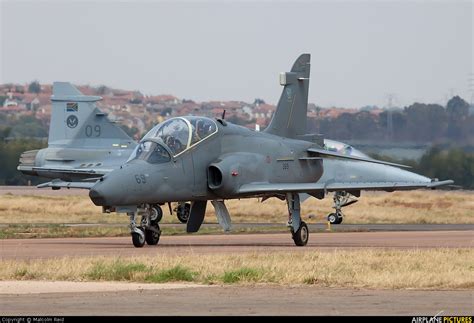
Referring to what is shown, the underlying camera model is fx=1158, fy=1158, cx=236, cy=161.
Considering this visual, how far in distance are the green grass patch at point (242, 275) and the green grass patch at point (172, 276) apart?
53cm

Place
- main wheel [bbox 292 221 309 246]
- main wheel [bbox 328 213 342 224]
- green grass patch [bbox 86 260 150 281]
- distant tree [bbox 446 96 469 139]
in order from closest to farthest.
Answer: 1. green grass patch [bbox 86 260 150 281]
2. main wheel [bbox 292 221 309 246]
3. main wheel [bbox 328 213 342 224]
4. distant tree [bbox 446 96 469 139]

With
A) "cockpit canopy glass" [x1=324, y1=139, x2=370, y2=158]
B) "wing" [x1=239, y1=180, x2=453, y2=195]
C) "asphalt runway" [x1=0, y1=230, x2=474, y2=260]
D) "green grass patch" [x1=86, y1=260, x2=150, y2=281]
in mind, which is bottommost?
"asphalt runway" [x1=0, y1=230, x2=474, y2=260]

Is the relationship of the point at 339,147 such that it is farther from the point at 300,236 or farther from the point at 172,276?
the point at 172,276

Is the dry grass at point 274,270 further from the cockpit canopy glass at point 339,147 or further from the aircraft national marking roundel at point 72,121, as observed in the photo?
the aircraft national marking roundel at point 72,121

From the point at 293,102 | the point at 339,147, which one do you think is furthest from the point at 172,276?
the point at 339,147

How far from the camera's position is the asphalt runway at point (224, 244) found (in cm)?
2306

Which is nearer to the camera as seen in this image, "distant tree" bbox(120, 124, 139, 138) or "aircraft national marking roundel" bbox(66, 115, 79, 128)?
"aircraft national marking roundel" bbox(66, 115, 79, 128)

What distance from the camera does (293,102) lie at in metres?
29.6

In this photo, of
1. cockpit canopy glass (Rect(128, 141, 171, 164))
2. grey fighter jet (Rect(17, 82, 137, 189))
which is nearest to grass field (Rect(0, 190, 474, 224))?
grey fighter jet (Rect(17, 82, 137, 189))

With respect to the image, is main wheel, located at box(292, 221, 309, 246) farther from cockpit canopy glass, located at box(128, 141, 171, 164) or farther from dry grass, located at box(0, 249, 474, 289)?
dry grass, located at box(0, 249, 474, 289)

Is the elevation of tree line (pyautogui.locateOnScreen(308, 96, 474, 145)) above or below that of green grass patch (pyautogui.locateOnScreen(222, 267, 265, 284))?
above

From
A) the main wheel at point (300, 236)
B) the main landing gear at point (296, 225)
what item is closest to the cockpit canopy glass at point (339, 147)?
the main landing gear at point (296, 225)

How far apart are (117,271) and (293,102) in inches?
523

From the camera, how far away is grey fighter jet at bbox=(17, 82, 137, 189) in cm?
4625
